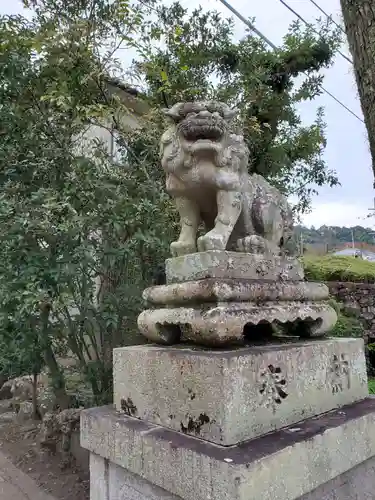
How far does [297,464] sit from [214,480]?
34 cm

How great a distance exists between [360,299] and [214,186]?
702 cm

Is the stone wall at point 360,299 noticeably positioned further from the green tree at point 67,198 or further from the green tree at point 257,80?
the green tree at point 67,198

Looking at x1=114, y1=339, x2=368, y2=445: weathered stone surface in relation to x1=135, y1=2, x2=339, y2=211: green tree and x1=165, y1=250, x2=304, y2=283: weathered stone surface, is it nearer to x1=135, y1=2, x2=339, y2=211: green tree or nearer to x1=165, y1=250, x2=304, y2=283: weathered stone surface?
x1=165, y1=250, x2=304, y2=283: weathered stone surface

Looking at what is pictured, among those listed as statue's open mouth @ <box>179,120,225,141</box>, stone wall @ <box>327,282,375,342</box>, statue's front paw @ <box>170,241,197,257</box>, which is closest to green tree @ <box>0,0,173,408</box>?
statue's front paw @ <box>170,241,197,257</box>

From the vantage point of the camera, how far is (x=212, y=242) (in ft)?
6.11

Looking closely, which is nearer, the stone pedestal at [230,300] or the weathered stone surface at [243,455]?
the weathered stone surface at [243,455]

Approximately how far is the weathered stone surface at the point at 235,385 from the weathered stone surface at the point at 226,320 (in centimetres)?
7

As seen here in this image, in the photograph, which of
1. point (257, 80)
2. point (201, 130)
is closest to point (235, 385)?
point (201, 130)

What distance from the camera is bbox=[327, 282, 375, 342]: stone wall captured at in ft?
25.7

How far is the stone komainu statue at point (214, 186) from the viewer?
6.35 feet

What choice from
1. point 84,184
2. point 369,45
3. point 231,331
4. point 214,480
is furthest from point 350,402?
point 84,184

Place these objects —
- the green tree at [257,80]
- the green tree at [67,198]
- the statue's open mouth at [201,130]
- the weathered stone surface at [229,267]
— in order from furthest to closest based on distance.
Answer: the green tree at [257,80] → the green tree at [67,198] → the statue's open mouth at [201,130] → the weathered stone surface at [229,267]

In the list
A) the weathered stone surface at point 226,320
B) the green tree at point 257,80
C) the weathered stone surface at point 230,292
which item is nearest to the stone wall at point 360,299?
the green tree at point 257,80

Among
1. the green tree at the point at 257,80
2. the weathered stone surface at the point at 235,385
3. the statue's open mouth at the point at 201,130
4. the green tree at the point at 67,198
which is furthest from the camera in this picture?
the green tree at the point at 257,80
